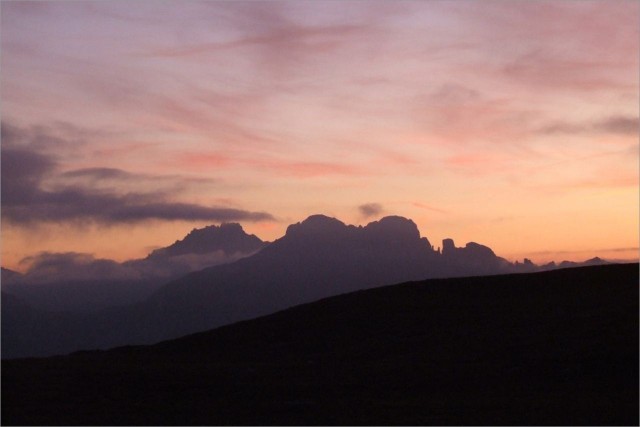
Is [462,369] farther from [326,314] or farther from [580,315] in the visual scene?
[326,314]

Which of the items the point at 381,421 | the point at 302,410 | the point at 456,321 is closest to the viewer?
the point at 381,421

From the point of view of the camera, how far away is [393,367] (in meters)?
43.1

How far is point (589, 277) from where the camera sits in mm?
63438

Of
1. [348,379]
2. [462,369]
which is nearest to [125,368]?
[348,379]

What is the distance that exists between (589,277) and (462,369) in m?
25.8

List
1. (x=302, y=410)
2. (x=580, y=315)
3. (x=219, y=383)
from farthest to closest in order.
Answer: (x=580, y=315), (x=219, y=383), (x=302, y=410)

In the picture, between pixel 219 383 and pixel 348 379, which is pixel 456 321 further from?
pixel 219 383

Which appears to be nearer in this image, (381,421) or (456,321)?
(381,421)

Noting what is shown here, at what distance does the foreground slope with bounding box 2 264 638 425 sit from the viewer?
31391mm

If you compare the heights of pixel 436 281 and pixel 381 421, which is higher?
pixel 436 281

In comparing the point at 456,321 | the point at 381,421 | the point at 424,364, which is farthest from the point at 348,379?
the point at 456,321

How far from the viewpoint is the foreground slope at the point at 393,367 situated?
103ft

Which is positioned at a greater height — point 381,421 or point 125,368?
point 125,368

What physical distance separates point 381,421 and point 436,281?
41.9 meters
